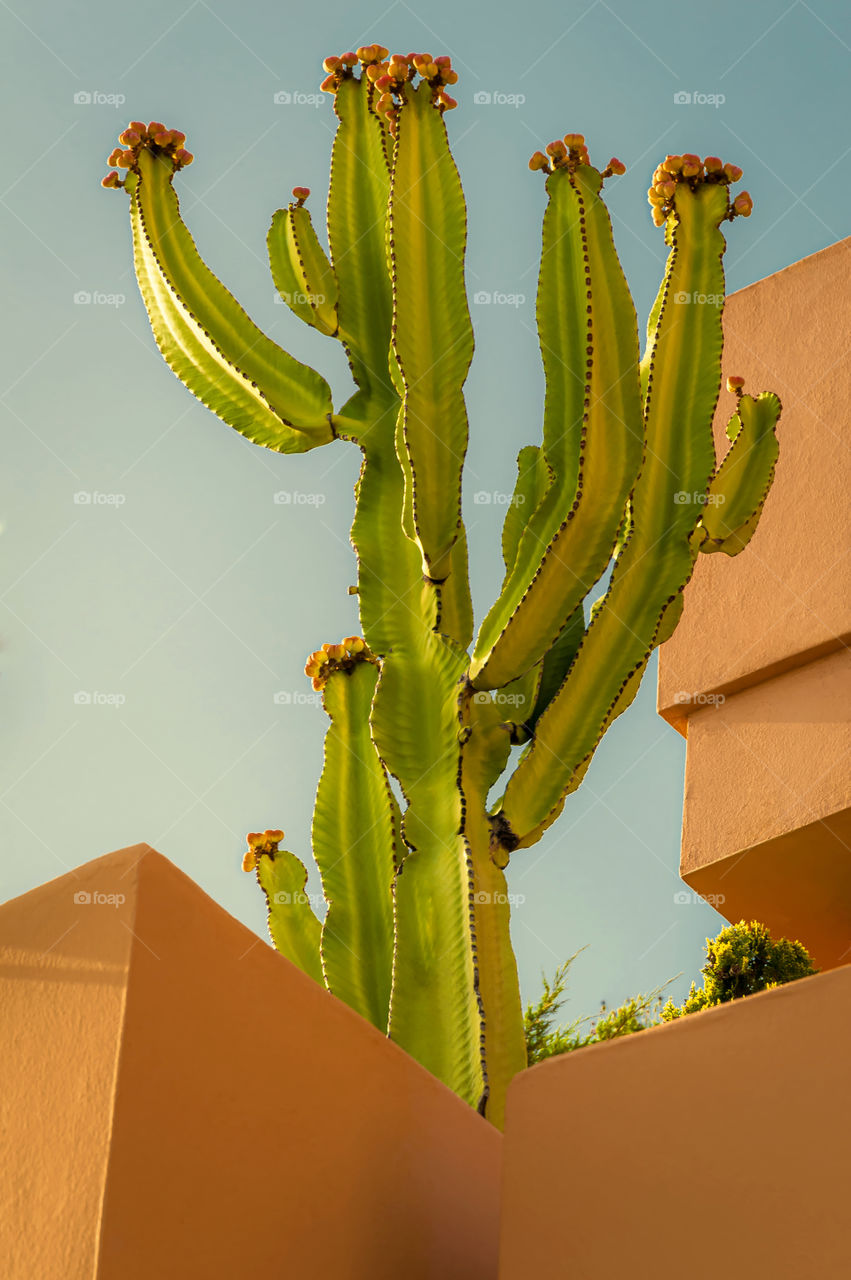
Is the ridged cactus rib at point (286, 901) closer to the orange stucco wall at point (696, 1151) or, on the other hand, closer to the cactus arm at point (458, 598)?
the cactus arm at point (458, 598)

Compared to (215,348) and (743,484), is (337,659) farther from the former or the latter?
(743,484)

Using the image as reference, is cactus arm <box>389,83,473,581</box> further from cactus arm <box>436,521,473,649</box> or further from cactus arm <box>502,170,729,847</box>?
cactus arm <box>502,170,729,847</box>

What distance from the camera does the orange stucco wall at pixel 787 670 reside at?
6.97m

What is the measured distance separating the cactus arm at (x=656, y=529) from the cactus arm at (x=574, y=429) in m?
0.20

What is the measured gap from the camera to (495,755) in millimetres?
3820

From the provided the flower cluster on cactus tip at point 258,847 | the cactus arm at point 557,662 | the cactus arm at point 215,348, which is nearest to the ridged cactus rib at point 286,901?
the flower cluster on cactus tip at point 258,847

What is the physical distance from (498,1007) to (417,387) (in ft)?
5.36

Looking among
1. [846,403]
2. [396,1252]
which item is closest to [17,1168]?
[396,1252]

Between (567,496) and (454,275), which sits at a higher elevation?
(454,275)

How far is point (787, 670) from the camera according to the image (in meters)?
7.34

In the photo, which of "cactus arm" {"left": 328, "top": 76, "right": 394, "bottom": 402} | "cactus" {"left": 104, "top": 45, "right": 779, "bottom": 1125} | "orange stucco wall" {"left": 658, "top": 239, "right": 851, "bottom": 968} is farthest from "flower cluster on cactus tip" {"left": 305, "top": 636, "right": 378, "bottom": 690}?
"orange stucco wall" {"left": 658, "top": 239, "right": 851, "bottom": 968}

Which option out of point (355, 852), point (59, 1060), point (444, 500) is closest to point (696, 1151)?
point (59, 1060)

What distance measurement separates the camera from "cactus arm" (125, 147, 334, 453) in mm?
4273

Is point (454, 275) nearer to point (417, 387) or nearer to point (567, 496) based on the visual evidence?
point (417, 387)
